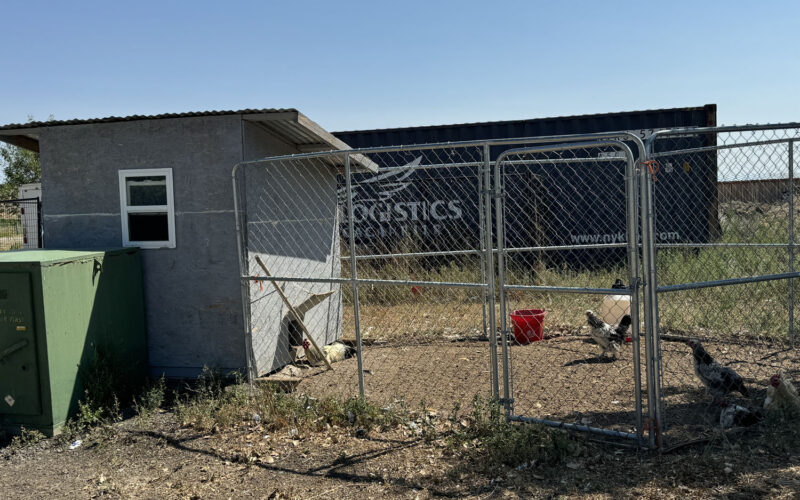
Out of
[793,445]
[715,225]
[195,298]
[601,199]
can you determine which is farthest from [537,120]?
[793,445]

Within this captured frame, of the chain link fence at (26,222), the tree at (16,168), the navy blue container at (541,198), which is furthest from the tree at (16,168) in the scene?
the navy blue container at (541,198)

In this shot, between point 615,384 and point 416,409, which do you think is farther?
point 615,384

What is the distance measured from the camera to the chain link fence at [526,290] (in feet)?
15.3

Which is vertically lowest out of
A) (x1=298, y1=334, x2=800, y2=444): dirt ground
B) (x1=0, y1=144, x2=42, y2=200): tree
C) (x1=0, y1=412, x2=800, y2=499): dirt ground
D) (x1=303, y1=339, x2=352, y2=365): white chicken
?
(x1=0, y1=412, x2=800, y2=499): dirt ground

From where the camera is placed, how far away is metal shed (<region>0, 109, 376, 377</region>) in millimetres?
6250

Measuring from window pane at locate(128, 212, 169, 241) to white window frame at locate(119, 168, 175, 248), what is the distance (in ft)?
0.17

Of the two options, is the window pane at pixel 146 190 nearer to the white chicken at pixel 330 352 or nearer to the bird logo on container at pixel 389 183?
the white chicken at pixel 330 352

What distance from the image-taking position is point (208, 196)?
627 centimetres

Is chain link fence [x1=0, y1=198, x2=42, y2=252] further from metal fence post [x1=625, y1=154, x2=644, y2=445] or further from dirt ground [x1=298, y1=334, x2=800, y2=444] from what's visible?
metal fence post [x1=625, y1=154, x2=644, y2=445]

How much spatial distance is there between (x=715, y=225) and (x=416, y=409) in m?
6.81

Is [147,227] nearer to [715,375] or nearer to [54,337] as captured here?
[54,337]

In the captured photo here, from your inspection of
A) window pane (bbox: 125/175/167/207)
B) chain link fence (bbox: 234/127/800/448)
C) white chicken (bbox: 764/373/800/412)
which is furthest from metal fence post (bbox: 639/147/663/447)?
window pane (bbox: 125/175/167/207)

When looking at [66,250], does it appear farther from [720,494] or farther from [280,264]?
[720,494]

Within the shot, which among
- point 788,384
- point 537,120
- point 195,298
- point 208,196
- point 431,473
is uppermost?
point 537,120
